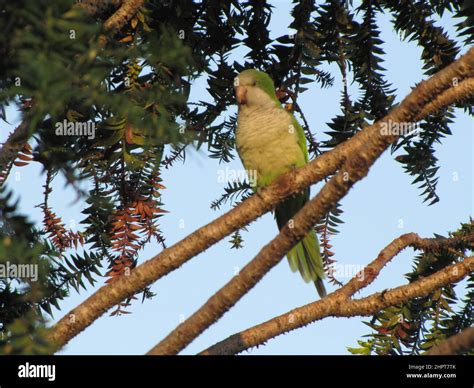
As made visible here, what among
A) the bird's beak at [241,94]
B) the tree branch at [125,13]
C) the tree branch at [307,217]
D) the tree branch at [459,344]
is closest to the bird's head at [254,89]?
the bird's beak at [241,94]

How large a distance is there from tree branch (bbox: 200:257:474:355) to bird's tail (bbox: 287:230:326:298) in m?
0.92

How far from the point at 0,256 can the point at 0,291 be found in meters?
1.23

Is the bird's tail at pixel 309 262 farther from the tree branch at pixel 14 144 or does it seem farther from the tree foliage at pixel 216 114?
the tree branch at pixel 14 144

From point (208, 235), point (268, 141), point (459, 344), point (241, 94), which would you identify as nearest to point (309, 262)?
point (268, 141)

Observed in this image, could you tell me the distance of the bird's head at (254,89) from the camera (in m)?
2.89

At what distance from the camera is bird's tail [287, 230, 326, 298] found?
126 inches

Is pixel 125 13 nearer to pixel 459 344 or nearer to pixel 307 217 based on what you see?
pixel 307 217

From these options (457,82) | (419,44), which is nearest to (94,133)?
(457,82)

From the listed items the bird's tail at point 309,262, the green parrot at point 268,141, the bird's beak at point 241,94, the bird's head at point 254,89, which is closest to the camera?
the bird's head at point 254,89

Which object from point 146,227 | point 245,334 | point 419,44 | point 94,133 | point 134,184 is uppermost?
point 419,44

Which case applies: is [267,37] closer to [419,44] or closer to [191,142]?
[419,44]

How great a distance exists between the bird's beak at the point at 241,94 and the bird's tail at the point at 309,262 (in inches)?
34.7

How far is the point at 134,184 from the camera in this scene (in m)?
2.53

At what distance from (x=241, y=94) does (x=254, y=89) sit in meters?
0.24
